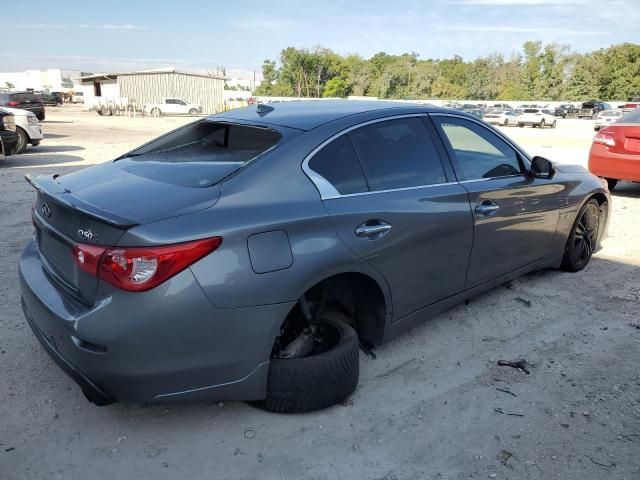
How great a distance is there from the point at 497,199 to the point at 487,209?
0.16m

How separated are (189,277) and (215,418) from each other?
941mm

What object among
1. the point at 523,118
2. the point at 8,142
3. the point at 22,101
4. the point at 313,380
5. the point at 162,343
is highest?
the point at 162,343

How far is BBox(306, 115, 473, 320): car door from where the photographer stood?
285 centimetres

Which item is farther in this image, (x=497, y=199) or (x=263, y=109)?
(x=497, y=199)

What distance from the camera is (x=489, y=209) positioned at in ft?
11.9

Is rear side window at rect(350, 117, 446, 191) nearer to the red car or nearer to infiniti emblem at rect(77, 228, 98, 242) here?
infiniti emblem at rect(77, 228, 98, 242)

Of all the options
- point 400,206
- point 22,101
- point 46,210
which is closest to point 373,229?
point 400,206

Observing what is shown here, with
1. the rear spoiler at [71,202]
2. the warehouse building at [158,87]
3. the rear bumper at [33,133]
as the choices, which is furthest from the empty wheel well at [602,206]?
the warehouse building at [158,87]

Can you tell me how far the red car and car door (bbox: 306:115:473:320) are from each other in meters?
5.66

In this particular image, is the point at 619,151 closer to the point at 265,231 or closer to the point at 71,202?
the point at 265,231

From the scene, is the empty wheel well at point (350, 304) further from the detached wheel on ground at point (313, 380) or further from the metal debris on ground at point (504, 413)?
the metal debris on ground at point (504, 413)

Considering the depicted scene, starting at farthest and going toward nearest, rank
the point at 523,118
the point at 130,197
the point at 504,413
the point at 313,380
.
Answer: the point at 523,118
the point at 504,413
the point at 313,380
the point at 130,197

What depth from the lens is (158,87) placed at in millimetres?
46250

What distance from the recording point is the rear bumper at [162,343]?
2.25 meters
